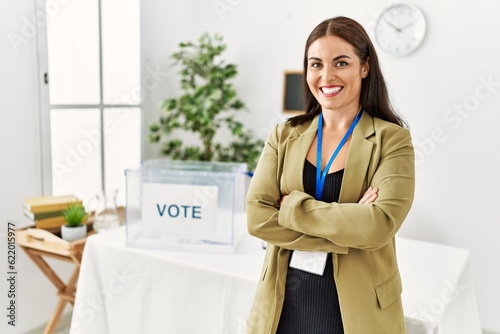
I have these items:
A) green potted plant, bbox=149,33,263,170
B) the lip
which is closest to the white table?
the lip

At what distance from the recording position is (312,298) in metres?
1.27

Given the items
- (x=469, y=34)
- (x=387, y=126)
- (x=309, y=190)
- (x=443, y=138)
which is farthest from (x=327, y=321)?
(x=469, y=34)

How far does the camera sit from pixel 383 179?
1.23 metres

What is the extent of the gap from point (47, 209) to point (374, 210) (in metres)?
1.89

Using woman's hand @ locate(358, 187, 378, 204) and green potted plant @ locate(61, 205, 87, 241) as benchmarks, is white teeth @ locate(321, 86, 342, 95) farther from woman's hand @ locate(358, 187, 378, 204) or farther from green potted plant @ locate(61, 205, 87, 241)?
green potted plant @ locate(61, 205, 87, 241)

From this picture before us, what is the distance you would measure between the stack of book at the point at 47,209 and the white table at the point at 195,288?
437 mm

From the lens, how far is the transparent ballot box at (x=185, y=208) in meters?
1.98

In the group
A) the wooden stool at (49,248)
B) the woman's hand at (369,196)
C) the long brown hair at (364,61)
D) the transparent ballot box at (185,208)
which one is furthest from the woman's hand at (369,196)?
the wooden stool at (49,248)

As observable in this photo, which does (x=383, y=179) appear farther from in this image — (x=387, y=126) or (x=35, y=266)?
(x=35, y=266)

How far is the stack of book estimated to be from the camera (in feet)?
7.99

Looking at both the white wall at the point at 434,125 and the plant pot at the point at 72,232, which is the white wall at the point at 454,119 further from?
the plant pot at the point at 72,232

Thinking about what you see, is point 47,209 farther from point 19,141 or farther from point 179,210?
point 179,210

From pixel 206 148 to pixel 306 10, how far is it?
1.24 m

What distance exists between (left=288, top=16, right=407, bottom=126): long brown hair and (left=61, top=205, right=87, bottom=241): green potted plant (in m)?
1.50
